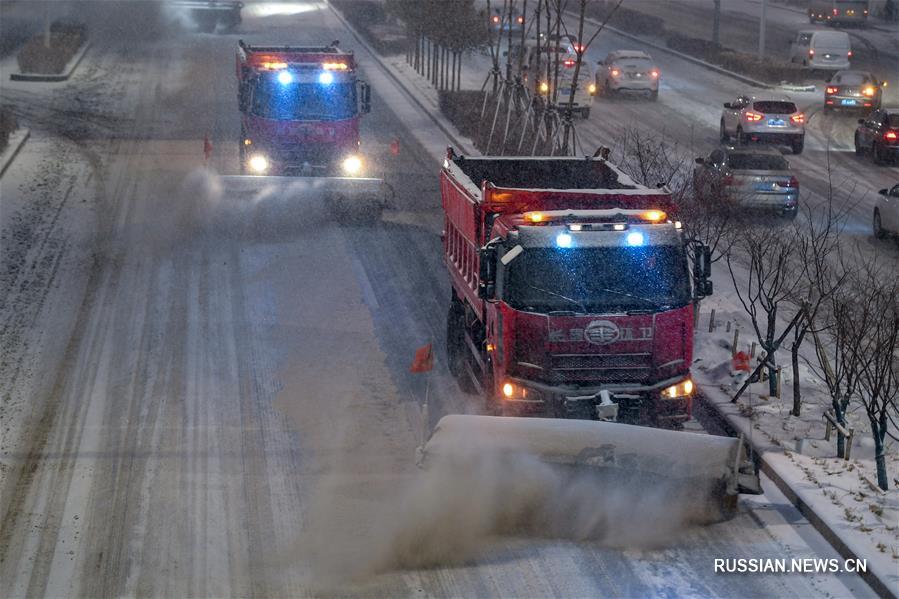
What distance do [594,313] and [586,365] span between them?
491 millimetres

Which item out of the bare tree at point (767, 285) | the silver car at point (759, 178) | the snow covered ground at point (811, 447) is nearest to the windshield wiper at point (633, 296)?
the snow covered ground at point (811, 447)

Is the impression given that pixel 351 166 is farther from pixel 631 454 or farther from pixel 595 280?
pixel 631 454

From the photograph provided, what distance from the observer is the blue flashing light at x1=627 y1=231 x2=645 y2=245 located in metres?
11.9

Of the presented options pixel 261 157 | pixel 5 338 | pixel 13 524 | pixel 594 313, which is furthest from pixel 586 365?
pixel 261 157

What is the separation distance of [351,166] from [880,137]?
14953mm

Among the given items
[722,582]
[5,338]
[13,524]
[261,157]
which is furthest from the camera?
[261,157]

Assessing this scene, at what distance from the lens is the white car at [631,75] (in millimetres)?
41750

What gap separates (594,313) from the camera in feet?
38.5

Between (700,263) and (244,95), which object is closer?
(700,263)

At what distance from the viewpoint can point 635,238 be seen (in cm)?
1191

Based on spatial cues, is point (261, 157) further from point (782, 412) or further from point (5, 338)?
point (782, 412)

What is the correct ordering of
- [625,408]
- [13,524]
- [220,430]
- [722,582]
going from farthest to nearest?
1. [220,430]
2. [625,408]
3. [13,524]
4. [722,582]

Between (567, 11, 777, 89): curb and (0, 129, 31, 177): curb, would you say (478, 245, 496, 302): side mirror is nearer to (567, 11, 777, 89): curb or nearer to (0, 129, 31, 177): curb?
(0, 129, 31, 177): curb

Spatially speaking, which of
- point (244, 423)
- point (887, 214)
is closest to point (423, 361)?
point (244, 423)
